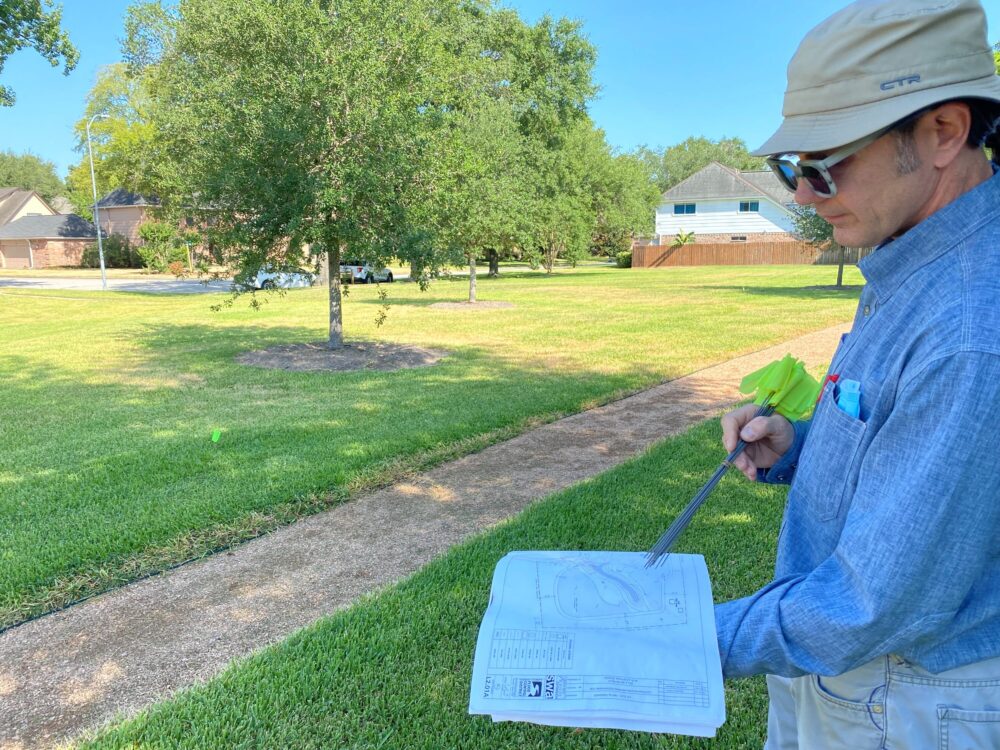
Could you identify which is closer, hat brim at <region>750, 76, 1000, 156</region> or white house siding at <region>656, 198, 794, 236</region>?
hat brim at <region>750, 76, 1000, 156</region>

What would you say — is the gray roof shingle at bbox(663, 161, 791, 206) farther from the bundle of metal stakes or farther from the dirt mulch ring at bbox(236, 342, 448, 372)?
the bundle of metal stakes

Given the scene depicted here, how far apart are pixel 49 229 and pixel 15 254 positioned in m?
4.23

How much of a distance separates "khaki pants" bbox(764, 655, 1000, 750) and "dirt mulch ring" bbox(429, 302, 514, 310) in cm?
1777

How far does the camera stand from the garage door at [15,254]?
5731 cm

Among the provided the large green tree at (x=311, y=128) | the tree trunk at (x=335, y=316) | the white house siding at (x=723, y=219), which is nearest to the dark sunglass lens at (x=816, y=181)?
the large green tree at (x=311, y=128)

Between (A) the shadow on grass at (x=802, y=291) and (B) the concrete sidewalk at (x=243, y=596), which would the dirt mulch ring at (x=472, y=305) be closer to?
(A) the shadow on grass at (x=802, y=291)

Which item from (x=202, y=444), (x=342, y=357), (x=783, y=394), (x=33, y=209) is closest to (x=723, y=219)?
(x=342, y=357)

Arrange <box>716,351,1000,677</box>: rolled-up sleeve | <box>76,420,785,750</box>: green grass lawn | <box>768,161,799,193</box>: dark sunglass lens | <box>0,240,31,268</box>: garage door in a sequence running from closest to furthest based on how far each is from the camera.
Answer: <box>716,351,1000,677</box>: rolled-up sleeve → <box>768,161,799,193</box>: dark sunglass lens → <box>76,420,785,750</box>: green grass lawn → <box>0,240,31,268</box>: garage door

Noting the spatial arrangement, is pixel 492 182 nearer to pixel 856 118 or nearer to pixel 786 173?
pixel 786 173

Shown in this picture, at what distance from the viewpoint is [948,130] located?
1.02 m

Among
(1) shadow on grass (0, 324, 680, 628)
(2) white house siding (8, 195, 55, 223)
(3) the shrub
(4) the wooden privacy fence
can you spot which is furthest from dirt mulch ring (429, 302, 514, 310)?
(2) white house siding (8, 195, 55, 223)

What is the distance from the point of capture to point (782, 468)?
1.55 meters

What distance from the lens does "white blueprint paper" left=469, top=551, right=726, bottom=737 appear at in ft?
3.32

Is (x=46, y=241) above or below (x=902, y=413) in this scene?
above
